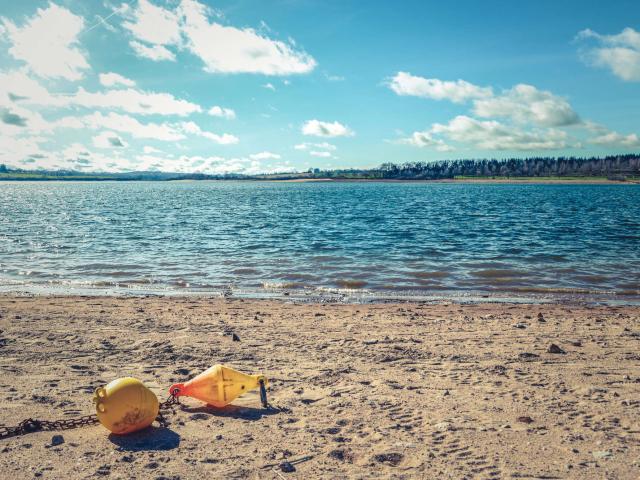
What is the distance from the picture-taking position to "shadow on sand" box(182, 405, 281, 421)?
5.54 m

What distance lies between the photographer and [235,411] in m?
5.68

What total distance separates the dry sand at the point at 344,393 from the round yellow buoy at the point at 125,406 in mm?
152

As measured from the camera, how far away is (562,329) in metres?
9.52

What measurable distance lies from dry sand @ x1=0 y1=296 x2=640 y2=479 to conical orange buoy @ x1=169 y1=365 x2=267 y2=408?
0.16 metres

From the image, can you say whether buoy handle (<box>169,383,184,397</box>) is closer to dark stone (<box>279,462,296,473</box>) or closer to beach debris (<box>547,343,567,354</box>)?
dark stone (<box>279,462,296,473</box>)

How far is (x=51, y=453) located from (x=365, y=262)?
48.5 feet

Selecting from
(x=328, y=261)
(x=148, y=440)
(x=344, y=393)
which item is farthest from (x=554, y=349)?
(x=328, y=261)

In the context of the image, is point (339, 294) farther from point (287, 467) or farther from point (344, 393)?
point (287, 467)

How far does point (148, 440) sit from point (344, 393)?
244 cm

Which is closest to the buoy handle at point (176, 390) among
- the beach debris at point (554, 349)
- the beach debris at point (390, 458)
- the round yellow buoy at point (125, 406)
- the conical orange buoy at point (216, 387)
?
the conical orange buoy at point (216, 387)

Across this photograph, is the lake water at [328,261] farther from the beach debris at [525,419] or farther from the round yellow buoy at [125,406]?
the round yellow buoy at [125,406]

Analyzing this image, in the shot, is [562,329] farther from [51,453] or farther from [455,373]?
[51,453]

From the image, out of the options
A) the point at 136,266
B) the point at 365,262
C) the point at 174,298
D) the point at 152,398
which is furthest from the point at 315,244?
the point at 152,398

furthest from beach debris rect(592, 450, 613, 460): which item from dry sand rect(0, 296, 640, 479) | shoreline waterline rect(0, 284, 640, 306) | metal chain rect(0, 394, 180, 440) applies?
shoreline waterline rect(0, 284, 640, 306)
